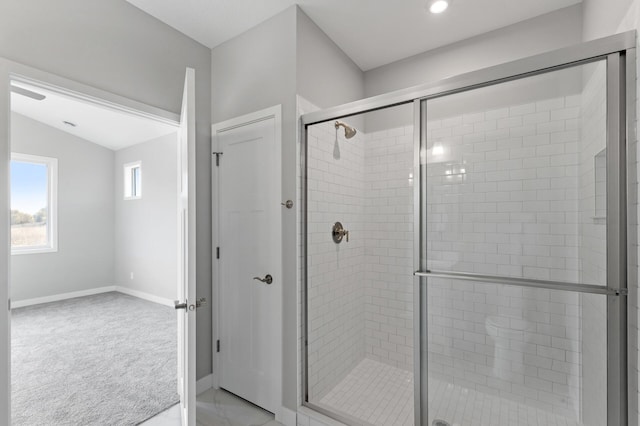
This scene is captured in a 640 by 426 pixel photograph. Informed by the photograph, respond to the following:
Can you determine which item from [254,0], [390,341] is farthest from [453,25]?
[390,341]

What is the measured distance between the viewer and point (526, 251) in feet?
4.83

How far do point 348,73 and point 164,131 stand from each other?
3.54m

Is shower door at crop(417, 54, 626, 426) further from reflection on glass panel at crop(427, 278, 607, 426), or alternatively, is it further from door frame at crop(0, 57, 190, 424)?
door frame at crop(0, 57, 190, 424)

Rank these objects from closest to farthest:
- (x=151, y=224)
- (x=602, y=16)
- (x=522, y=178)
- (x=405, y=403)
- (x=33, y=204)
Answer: (x=522, y=178) < (x=602, y=16) < (x=405, y=403) < (x=33, y=204) < (x=151, y=224)

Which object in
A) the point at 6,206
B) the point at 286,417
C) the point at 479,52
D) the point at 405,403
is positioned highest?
the point at 479,52

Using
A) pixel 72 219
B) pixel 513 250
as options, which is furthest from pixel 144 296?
pixel 513 250

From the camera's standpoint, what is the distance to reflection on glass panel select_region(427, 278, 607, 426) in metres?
1.34

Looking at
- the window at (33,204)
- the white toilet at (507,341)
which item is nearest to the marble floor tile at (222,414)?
the white toilet at (507,341)

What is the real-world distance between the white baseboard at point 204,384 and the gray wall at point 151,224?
2780 mm

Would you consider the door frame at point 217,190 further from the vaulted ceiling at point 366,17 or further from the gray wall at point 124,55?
the vaulted ceiling at point 366,17

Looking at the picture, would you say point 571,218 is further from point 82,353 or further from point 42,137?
point 42,137

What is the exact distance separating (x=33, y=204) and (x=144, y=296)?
240cm

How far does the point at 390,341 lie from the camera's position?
2.44 m

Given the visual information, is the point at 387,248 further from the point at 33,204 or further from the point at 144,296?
the point at 33,204
